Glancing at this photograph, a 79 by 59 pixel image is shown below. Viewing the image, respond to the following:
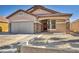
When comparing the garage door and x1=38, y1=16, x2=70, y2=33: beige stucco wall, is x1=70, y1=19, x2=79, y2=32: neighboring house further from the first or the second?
the garage door

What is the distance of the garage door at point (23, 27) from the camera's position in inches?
93.6

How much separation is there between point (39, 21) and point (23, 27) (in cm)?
26

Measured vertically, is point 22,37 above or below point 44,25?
below

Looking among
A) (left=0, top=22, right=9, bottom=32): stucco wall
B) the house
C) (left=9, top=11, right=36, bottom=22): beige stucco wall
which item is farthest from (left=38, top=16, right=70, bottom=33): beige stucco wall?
(left=0, top=22, right=9, bottom=32): stucco wall

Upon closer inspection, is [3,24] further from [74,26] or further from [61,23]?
[74,26]

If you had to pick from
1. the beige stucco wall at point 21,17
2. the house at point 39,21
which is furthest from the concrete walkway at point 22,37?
the beige stucco wall at point 21,17

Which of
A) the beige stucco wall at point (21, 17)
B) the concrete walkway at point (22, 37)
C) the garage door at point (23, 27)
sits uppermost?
the beige stucco wall at point (21, 17)

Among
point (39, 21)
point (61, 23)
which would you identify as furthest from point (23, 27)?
point (61, 23)

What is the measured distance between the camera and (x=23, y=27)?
7.80ft

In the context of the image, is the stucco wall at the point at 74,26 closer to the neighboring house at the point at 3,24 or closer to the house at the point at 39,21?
the house at the point at 39,21

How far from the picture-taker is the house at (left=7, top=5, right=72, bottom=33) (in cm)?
234

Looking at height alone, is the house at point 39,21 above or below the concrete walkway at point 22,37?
above
